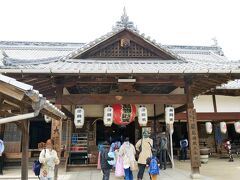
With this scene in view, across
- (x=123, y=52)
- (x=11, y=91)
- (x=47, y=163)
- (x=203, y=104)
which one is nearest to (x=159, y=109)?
(x=203, y=104)

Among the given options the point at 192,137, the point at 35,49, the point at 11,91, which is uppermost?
the point at 35,49

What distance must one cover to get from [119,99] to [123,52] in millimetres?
3514

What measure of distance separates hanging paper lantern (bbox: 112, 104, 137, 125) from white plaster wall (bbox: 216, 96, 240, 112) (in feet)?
26.6

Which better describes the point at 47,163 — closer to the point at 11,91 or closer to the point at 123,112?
the point at 11,91

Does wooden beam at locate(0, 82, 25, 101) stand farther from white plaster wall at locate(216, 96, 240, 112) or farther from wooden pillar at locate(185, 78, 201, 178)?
white plaster wall at locate(216, 96, 240, 112)

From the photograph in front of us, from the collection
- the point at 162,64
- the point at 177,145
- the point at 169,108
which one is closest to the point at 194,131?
the point at 169,108

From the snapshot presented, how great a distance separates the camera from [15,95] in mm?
4242

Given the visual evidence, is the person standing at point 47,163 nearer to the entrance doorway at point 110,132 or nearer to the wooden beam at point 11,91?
the wooden beam at point 11,91

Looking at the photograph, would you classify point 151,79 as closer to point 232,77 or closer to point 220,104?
point 232,77

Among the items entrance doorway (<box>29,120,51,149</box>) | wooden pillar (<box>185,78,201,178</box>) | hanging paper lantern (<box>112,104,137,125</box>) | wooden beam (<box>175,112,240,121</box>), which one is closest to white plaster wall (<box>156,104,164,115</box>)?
wooden beam (<box>175,112,240,121</box>)

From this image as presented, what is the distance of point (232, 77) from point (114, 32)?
5.82 meters

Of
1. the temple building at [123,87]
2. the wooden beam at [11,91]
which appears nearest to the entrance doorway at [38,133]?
the temple building at [123,87]

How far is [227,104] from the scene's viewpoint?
53.6ft

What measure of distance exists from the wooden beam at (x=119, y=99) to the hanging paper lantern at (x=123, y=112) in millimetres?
712
